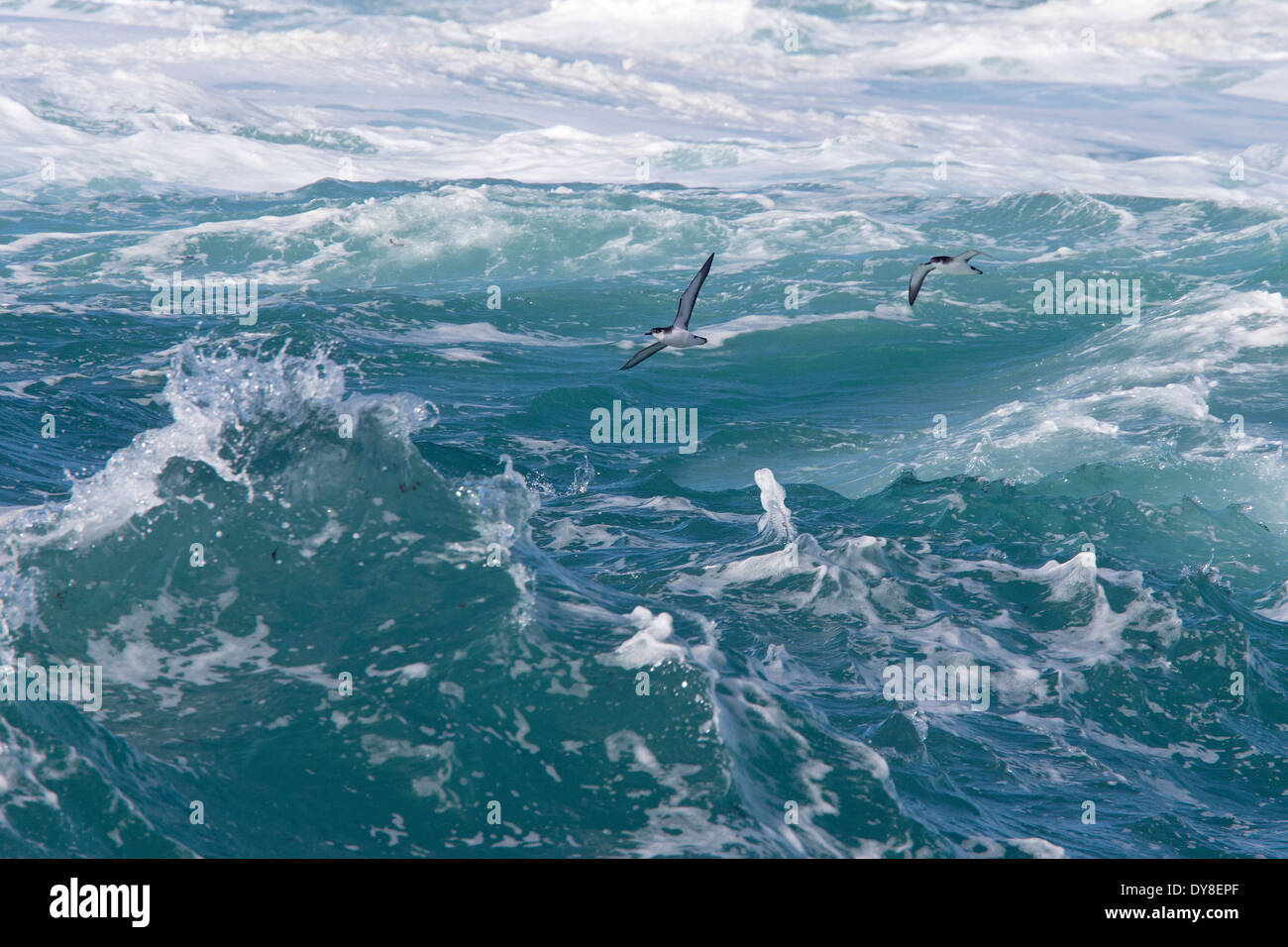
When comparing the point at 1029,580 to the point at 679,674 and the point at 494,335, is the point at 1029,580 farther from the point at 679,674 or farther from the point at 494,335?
the point at 494,335

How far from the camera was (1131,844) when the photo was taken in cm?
1204

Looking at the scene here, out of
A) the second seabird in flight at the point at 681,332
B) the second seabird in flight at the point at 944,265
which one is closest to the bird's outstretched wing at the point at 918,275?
the second seabird in flight at the point at 944,265

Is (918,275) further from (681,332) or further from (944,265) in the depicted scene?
(681,332)

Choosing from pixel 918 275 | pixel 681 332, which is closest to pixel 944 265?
pixel 918 275

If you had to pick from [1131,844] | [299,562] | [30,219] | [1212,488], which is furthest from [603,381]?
[30,219]

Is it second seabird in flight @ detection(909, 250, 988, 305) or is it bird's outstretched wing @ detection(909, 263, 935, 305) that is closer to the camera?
second seabird in flight @ detection(909, 250, 988, 305)

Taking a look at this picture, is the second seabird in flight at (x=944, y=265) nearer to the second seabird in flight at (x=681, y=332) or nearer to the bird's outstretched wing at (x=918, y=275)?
the bird's outstretched wing at (x=918, y=275)

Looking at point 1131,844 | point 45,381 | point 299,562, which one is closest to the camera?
point 1131,844

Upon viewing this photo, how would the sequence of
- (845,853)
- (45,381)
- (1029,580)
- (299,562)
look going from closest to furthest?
(845,853) → (299,562) → (1029,580) → (45,381)

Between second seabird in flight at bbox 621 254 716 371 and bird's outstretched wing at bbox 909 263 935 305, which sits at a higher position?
bird's outstretched wing at bbox 909 263 935 305

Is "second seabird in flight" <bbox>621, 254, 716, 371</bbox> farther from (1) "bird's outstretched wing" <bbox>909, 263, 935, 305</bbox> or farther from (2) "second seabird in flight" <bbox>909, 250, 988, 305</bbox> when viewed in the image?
(1) "bird's outstretched wing" <bbox>909, 263, 935, 305</bbox>

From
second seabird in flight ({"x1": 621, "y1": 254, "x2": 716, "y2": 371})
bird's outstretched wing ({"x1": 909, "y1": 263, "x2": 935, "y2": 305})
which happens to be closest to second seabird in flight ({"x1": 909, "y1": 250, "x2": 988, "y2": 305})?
bird's outstretched wing ({"x1": 909, "y1": 263, "x2": 935, "y2": 305})

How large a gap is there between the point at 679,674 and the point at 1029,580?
829 cm

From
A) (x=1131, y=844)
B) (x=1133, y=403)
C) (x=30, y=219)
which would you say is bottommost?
(x=1131, y=844)
